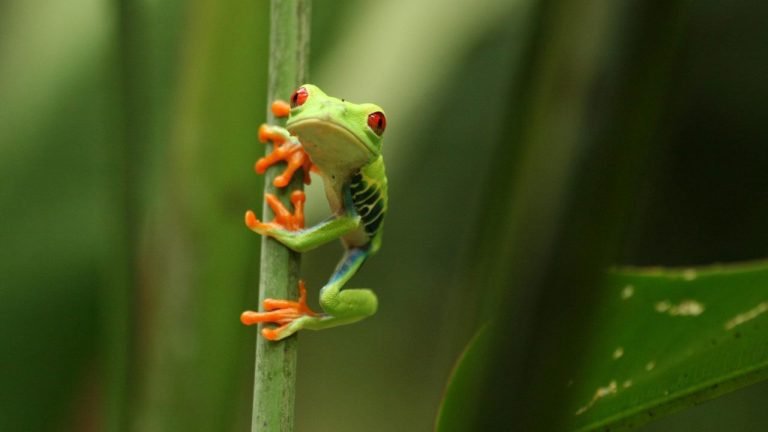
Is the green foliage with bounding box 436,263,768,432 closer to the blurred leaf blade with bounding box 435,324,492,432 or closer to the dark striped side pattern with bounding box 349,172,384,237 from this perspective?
the blurred leaf blade with bounding box 435,324,492,432

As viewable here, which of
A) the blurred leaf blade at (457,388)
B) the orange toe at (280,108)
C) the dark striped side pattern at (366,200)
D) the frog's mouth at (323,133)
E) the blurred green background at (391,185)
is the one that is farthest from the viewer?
the dark striped side pattern at (366,200)

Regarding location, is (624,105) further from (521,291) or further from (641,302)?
(641,302)

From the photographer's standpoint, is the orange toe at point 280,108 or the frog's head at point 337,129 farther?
the frog's head at point 337,129

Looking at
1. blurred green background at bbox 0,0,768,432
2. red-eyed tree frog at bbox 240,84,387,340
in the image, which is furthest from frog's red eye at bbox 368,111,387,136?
blurred green background at bbox 0,0,768,432

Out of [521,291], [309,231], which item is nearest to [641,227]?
[309,231]

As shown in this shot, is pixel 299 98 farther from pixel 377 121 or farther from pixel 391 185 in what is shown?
pixel 391 185

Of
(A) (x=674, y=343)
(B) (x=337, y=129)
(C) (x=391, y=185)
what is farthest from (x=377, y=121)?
(C) (x=391, y=185)

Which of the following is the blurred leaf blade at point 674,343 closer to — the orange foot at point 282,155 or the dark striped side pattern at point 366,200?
the orange foot at point 282,155

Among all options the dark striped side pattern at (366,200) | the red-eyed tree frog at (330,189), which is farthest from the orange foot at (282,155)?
the dark striped side pattern at (366,200)
